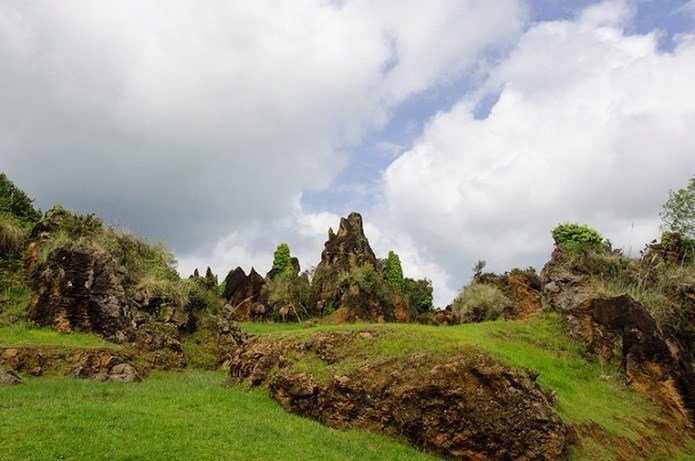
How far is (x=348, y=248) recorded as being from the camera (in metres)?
66.8

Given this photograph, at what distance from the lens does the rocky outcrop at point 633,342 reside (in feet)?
88.8

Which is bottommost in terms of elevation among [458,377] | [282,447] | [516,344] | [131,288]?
[282,447]

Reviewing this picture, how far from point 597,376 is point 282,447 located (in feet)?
68.7

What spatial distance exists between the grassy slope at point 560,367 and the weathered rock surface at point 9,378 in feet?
35.5

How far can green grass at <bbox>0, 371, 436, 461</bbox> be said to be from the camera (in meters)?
13.0

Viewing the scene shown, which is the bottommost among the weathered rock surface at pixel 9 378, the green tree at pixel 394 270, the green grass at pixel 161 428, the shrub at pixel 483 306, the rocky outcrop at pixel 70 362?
the green grass at pixel 161 428

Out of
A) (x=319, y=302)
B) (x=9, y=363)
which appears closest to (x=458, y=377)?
(x=9, y=363)

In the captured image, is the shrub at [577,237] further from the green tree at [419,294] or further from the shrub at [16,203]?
the shrub at [16,203]

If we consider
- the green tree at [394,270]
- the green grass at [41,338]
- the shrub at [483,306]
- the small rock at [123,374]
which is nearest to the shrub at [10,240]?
the green grass at [41,338]

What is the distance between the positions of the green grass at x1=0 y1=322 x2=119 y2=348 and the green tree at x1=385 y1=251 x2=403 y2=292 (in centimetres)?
4395

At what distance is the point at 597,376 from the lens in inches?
1142

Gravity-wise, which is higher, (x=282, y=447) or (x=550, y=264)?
(x=550, y=264)

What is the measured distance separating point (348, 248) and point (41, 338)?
4355 centimetres

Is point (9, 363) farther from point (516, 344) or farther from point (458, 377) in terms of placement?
point (516, 344)
